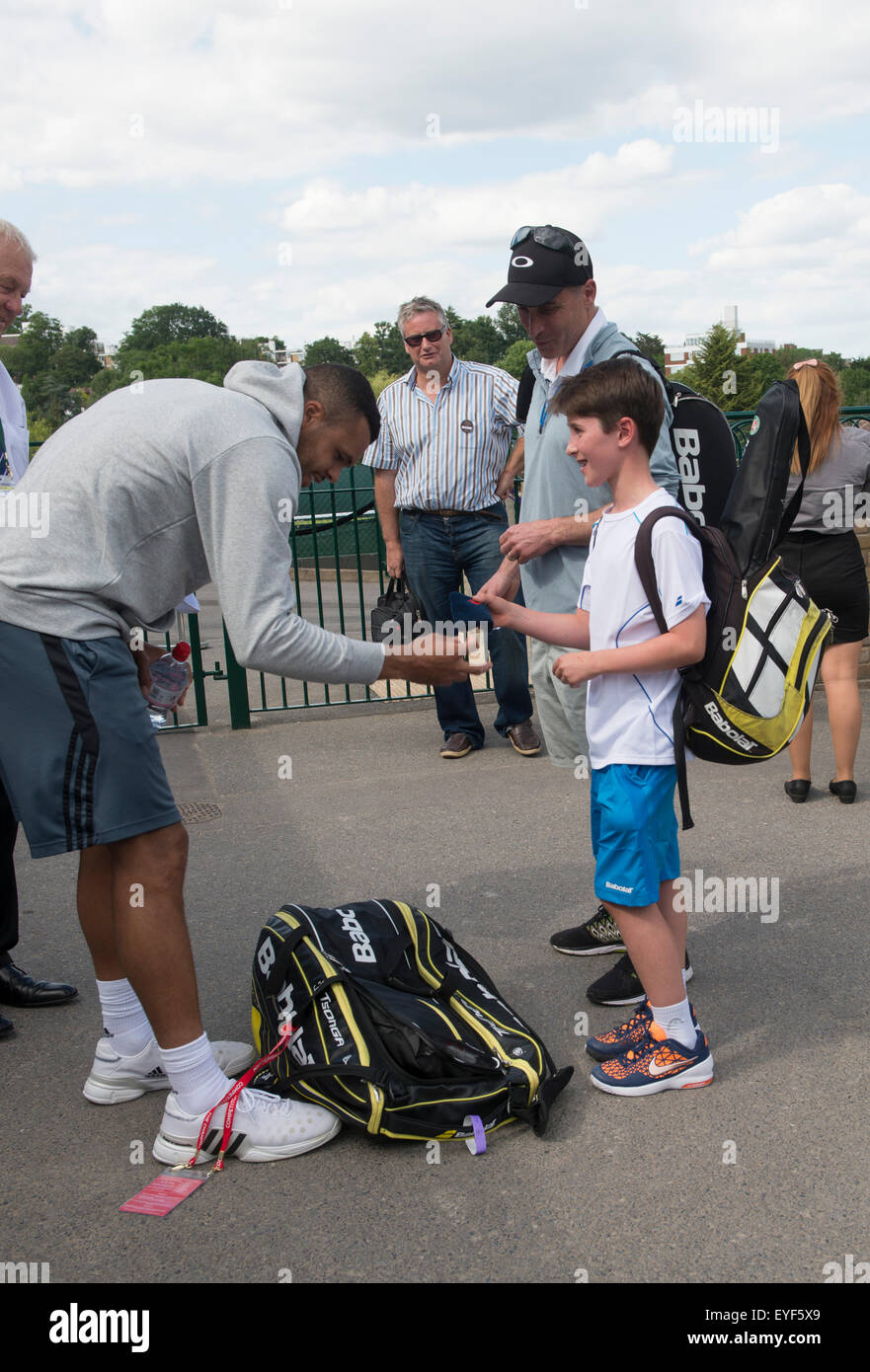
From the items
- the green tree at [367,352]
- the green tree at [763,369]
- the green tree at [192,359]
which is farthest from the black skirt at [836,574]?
the green tree at [367,352]

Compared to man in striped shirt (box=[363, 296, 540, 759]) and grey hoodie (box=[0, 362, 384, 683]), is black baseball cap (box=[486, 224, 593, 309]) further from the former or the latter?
man in striped shirt (box=[363, 296, 540, 759])

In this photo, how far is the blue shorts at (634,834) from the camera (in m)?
2.90

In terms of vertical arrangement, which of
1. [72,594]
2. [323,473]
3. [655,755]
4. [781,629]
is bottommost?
[655,755]

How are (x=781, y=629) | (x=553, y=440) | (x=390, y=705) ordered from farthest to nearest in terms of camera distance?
(x=390, y=705), (x=553, y=440), (x=781, y=629)

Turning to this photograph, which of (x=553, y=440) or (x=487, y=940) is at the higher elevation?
(x=553, y=440)

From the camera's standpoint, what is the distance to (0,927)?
145 inches

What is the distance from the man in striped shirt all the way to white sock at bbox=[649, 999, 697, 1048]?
3434mm

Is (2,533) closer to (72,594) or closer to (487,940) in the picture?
(72,594)

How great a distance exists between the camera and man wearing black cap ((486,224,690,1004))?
329cm

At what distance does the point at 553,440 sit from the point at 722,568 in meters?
0.80

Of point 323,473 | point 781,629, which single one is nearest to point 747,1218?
point 781,629

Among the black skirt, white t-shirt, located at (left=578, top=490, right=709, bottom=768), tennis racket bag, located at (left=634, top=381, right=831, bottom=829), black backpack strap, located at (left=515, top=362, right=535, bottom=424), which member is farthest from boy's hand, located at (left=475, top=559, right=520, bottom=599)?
the black skirt

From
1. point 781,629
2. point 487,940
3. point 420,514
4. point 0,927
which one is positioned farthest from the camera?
point 420,514
